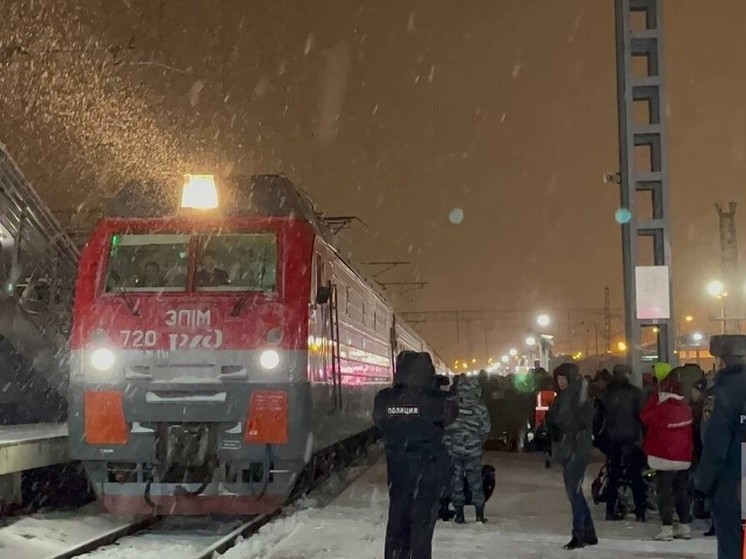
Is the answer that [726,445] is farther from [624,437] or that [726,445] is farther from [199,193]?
[199,193]

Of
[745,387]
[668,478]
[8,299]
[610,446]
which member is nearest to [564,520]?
[610,446]

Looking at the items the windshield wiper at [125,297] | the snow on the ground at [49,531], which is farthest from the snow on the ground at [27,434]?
the windshield wiper at [125,297]

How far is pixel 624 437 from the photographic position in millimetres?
10539

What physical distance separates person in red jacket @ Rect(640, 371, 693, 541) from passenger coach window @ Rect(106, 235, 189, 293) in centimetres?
467

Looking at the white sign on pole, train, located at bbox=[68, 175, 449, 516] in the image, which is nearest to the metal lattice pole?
the white sign on pole

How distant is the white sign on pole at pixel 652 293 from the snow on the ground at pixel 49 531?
7.01 metres

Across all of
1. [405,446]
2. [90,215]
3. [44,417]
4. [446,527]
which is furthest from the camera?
[90,215]

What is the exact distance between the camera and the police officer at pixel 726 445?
5.85 metres

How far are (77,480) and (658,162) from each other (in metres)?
8.98

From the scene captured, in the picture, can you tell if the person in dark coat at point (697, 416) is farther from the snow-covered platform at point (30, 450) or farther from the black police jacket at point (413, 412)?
the snow-covered platform at point (30, 450)

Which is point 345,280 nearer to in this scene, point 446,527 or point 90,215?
point 446,527

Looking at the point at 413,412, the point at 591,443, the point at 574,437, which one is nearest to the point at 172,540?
the point at 574,437

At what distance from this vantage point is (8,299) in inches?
529

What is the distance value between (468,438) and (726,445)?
16.3 feet
